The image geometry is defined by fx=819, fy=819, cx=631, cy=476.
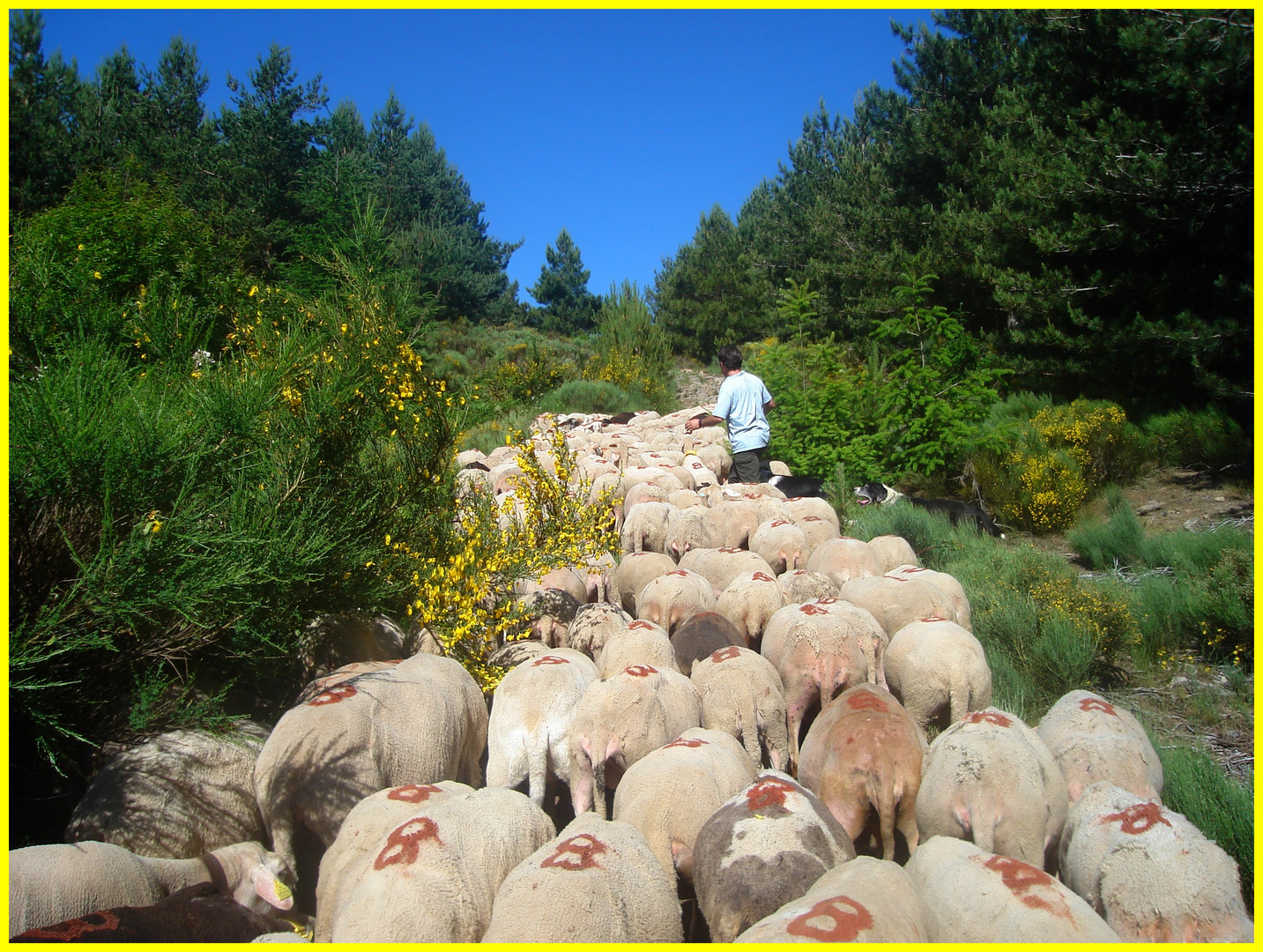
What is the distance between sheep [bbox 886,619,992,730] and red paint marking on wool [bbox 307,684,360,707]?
11.6 feet

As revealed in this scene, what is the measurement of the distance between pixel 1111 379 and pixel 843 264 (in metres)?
9.85

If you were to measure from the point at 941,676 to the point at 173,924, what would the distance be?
442 cm

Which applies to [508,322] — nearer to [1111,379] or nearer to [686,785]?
[1111,379]

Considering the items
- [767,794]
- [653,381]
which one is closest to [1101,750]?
[767,794]

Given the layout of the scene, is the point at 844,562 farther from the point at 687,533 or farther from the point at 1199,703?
the point at 1199,703

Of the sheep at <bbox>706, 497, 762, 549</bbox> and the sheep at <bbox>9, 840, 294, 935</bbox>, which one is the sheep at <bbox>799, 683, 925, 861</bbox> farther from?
the sheep at <bbox>706, 497, 762, 549</bbox>

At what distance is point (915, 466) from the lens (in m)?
12.9

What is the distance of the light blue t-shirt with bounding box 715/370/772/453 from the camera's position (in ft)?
36.0

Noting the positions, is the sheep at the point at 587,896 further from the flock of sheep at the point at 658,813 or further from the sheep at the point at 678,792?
the sheep at the point at 678,792

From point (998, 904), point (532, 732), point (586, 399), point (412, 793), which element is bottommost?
point (998, 904)

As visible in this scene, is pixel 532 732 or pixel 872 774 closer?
pixel 872 774

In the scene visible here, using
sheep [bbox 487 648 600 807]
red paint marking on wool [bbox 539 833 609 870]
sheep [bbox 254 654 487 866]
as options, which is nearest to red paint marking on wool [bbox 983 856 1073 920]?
red paint marking on wool [bbox 539 833 609 870]

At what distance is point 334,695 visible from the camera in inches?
175

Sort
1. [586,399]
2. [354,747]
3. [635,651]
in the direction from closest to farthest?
[354,747] < [635,651] < [586,399]
